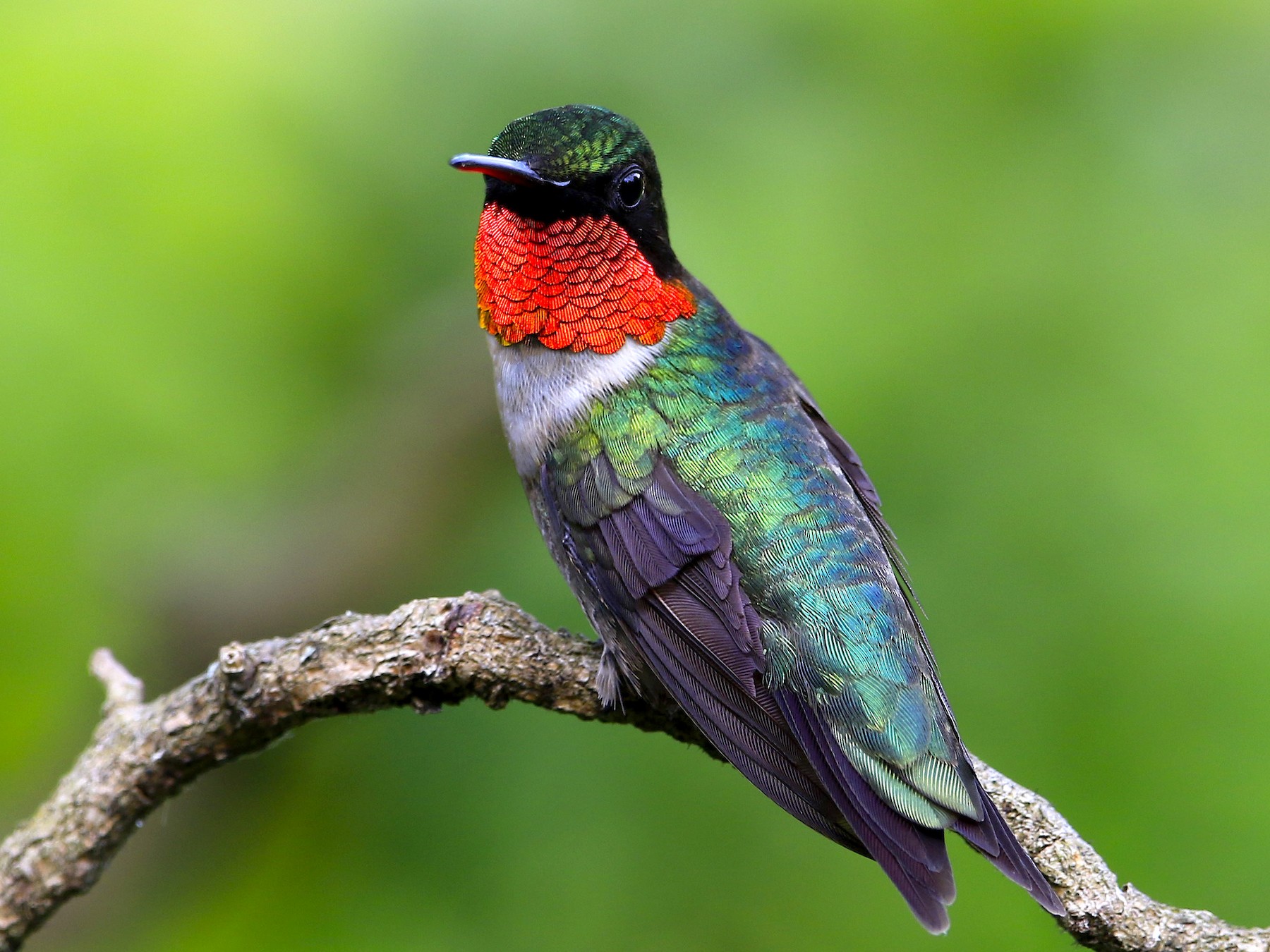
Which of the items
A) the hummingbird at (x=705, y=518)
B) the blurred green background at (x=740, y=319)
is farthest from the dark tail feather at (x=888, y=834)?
the blurred green background at (x=740, y=319)

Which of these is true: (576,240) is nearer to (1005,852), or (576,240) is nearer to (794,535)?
(794,535)

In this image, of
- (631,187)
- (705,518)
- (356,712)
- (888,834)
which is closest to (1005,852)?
(888,834)

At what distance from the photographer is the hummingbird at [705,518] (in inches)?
110

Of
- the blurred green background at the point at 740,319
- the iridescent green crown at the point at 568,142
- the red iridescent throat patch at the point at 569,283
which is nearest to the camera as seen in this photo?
the iridescent green crown at the point at 568,142

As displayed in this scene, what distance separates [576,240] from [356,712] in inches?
60.1

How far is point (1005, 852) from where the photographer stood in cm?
262

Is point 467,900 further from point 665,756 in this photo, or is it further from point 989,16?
point 989,16

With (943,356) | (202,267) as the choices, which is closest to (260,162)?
(202,267)

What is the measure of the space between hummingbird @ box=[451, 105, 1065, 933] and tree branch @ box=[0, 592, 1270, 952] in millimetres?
171

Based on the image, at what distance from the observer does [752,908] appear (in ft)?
14.9

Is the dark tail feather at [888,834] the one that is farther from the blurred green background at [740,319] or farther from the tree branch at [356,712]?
the blurred green background at [740,319]

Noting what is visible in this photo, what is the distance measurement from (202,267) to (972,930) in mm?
4194

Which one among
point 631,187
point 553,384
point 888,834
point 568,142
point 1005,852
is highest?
point 568,142

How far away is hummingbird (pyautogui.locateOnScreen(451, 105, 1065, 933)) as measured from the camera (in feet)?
9.14
